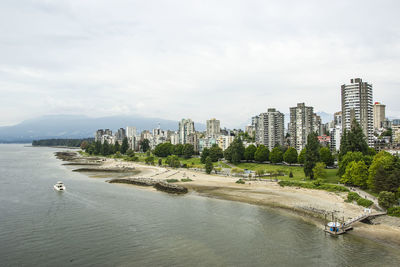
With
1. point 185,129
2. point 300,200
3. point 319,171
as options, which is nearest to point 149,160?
point 185,129

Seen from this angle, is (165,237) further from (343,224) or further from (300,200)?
(300,200)

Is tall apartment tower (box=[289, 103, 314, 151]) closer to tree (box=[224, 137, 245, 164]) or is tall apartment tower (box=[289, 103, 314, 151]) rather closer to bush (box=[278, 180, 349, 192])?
tree (box=[224, 137, 245, 164])

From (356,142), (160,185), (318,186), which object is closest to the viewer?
(318,186)

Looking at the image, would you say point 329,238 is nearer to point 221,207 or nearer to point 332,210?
point 332,210

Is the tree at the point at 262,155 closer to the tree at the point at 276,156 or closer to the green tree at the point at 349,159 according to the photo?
the tree at the point at 276,156

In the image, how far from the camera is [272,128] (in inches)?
5423

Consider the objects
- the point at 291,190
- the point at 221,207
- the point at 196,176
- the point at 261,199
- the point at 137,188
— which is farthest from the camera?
the point at 196,176

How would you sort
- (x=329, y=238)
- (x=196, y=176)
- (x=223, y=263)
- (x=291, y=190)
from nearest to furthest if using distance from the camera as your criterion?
(x=223, y=263) < (x=329, y=238) < (x=291, y=190) < (x=196, y=176)

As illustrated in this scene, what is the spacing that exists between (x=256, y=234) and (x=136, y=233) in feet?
50.0

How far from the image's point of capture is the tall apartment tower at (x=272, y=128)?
138 meters

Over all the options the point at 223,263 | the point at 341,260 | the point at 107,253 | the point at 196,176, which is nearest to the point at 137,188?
the point at 196,176

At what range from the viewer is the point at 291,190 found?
62219 mm

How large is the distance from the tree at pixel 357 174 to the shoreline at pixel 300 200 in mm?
5232

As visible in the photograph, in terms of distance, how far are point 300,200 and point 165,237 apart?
27.0 meters
